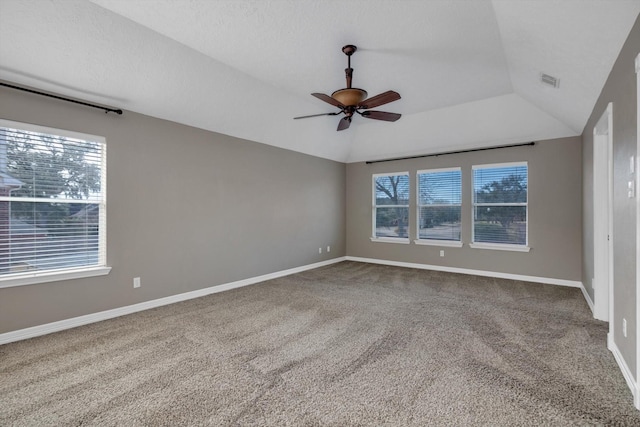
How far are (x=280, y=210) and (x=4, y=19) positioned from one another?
13.6ft

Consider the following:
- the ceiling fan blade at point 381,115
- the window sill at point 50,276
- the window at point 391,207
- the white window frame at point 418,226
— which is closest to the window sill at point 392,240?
the window at point 391,207

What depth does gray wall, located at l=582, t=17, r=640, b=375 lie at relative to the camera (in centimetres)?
204

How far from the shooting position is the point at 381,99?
10.3ft

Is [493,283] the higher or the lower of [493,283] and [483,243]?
the lower

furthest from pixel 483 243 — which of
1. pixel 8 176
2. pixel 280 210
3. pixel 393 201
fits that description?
pixel 8 176

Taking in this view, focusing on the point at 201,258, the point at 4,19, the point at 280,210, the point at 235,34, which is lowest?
the point at 201,258

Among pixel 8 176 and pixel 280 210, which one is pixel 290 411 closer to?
pixel 8 176

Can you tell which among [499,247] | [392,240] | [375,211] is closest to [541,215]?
[499,247]

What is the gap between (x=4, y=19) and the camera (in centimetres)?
247

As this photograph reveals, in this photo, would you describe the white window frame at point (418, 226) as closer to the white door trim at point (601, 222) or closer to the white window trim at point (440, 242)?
the white window trim at point (440, 242)

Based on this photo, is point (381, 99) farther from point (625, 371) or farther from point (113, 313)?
point (113, 313)

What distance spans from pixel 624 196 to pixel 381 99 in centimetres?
217

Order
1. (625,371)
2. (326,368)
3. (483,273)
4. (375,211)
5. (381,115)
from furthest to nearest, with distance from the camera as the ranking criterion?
(375,211) < (483,273) < (381,115) < (326,368) < (625,371)

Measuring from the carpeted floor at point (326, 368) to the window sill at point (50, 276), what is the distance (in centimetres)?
58
